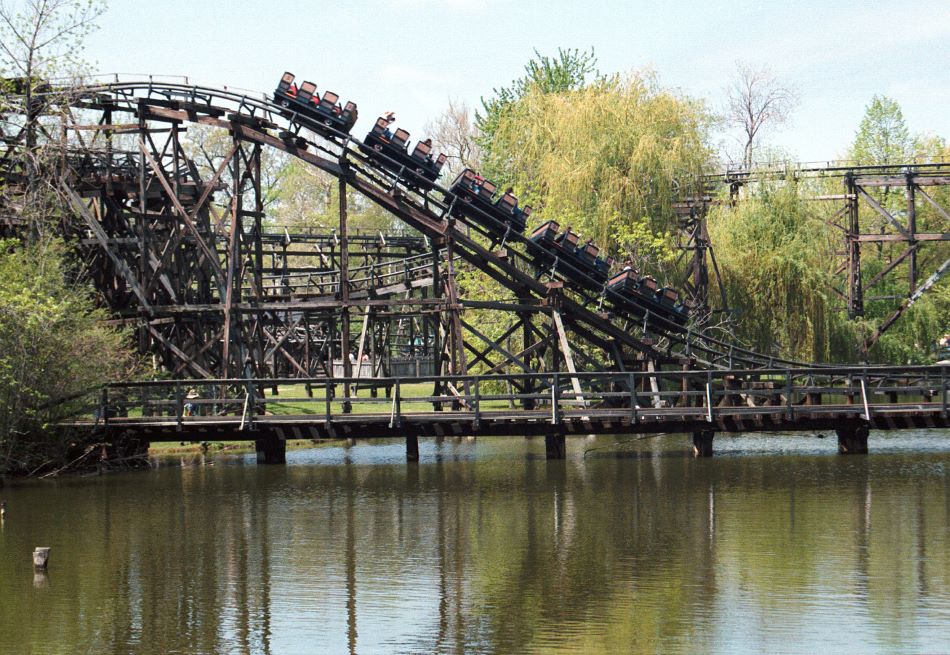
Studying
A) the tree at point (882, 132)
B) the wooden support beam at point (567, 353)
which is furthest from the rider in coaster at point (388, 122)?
the tree at point (882, 132)

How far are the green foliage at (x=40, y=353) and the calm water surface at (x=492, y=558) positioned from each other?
4.55 ft

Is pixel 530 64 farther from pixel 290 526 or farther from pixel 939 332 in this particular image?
pixel 290 526

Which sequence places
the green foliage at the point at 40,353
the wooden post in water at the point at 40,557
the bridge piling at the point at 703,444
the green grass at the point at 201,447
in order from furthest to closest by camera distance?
the green grass at the point at 201,447 → the bridge piling at the point at 703,444 → the green foliage at the point at 40,353 → the wooden post in water at the point at 40,557

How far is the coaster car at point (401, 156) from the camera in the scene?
110 ft

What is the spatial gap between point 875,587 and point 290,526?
10336mm

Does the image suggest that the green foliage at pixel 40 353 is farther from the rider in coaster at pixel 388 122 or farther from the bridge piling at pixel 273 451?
the rider in coaster at pixel 388 122

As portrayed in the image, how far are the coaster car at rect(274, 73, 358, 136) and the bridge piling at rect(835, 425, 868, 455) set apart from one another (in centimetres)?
1512

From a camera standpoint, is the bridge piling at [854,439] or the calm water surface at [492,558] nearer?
the calm water surface at [492,558]

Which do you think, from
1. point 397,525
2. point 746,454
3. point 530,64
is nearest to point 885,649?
point 397,525

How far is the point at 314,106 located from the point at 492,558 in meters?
18.3

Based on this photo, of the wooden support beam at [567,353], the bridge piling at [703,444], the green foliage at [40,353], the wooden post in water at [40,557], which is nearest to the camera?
the wooden post in water at [40,557]

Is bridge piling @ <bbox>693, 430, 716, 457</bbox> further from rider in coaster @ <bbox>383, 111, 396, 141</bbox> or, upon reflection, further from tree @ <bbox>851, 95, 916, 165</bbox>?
tree @ <bbox>851, 95, 916, 165</bbox>

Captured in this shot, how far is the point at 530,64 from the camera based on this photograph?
6462 centimetres

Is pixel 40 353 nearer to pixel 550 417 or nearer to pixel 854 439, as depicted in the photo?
pixel 550 417
